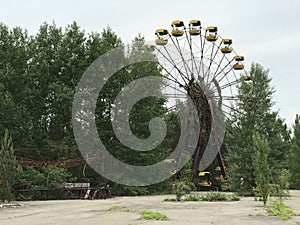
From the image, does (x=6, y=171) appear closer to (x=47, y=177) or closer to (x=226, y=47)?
(x=47, y=177)

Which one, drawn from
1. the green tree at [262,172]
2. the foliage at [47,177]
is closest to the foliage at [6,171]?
the foliage at [47,177]

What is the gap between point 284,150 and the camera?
22.7 meters

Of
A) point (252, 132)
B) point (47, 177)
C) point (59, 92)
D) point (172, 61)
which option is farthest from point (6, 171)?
point (172, 61)

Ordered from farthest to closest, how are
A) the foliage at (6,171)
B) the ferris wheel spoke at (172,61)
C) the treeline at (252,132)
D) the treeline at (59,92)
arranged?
1. the treeline at (59,92)
2. the ferris wheel spoke at (172,61)
3. the treeline at (252,132)
4. the foliage at (6,171)

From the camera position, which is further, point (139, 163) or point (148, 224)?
point (139, 163)

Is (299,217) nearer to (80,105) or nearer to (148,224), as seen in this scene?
(148,224)

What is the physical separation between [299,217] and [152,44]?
19.5 metres

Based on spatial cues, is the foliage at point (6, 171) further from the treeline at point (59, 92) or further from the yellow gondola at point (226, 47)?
the yellow gondola at point (226, 47)

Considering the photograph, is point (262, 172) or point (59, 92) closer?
point (262, 172)

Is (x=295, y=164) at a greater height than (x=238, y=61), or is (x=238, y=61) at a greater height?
(x=238, y=61)

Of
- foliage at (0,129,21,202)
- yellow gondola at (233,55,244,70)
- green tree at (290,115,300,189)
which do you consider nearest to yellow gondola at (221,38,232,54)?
yellow gondola at (233,55,244,70)

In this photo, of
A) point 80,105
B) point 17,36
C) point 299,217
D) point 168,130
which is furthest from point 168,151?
point 299,217

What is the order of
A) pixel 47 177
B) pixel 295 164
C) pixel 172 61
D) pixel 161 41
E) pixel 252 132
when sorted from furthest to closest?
pixel 295 164 → pixel 172 61 → pixel 161 41 → pixel 47 177 → pixel 252 132

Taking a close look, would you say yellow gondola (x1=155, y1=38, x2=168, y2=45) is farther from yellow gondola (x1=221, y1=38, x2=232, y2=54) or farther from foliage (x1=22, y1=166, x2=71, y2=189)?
foliage (x1=22, y1=166, x2=71, y2=189)
